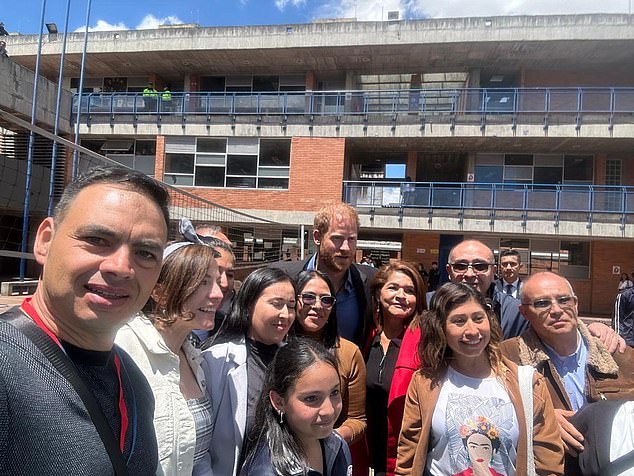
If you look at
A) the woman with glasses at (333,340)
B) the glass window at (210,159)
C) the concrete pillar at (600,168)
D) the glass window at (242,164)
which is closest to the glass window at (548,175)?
the concrete pillar at (600,168)

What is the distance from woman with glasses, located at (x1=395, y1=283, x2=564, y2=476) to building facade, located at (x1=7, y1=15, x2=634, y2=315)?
11881 millimetres

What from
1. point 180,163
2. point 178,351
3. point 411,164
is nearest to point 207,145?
point 180,163

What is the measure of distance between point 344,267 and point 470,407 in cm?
134

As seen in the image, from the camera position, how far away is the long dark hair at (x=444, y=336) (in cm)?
217

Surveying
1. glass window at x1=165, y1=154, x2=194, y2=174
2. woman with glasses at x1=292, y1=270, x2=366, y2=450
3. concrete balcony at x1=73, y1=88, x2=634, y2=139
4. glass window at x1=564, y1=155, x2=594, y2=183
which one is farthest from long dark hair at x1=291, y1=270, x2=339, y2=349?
glass window at x1=564, y1=155, x2=594, y2=183

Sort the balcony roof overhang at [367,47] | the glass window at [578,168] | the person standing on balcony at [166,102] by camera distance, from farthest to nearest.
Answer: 1. the person standing on balcony at [166,102]
2. the glass window at [578,168]
3. the balcony roof overhang at [367,47]

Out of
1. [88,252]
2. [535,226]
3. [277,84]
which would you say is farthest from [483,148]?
[88,252]

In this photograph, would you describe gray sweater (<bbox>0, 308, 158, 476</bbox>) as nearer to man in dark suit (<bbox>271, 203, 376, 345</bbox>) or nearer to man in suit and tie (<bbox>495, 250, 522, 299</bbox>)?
man in dark suit (<bbox>271, 203, 376, 345</bbox>)

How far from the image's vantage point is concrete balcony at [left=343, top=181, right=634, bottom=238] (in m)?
13.0

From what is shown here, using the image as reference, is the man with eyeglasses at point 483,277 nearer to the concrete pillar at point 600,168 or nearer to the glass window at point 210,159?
the glass window at point 210,159

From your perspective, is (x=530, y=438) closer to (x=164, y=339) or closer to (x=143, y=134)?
(x=164, y=339)

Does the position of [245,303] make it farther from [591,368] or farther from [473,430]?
[591,368]

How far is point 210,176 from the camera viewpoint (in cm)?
1570

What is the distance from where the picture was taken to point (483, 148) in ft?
48.2
